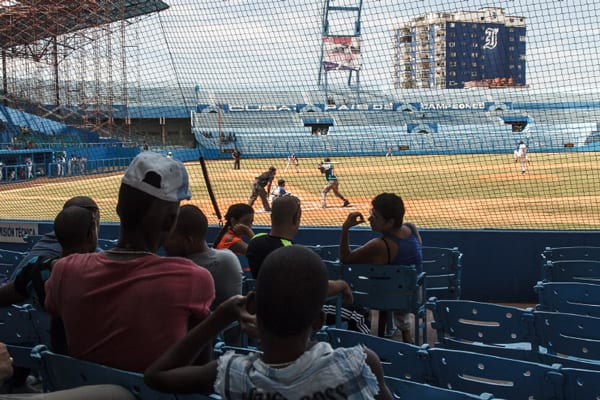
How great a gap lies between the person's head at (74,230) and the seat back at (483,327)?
6.62 feet

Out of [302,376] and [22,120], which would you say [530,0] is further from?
[22,120]

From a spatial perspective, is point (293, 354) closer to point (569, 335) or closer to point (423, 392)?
point (423, 392)

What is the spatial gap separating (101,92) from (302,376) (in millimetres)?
41870

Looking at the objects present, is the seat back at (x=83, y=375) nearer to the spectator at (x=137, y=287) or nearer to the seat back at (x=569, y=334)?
the spectator at (x=137, y=287)

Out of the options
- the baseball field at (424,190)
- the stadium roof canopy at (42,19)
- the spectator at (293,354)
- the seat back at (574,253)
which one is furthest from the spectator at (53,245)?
the stadium roof canopy at (42,19)

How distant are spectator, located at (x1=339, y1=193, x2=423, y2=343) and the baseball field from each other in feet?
23.4

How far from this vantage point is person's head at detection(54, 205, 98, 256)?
3.48 meters

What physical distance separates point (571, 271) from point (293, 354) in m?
4.76

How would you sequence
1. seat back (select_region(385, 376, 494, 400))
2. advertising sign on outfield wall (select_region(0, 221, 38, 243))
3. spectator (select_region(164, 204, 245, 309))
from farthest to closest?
advertising sign on outfield wall (select_region(0, 221, 38, 243)), spectator (select_region(164, 204, 245, 309)), seat back (select_region(385, 376, 494, 400))

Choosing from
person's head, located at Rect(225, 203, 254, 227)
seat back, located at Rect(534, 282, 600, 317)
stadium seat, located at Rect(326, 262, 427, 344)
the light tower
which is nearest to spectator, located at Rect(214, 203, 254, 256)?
person's head, located at Rect(225, 203, 254, 227)

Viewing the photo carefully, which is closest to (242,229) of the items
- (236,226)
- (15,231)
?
(236,226)

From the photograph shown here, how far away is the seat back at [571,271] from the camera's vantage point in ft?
19.5

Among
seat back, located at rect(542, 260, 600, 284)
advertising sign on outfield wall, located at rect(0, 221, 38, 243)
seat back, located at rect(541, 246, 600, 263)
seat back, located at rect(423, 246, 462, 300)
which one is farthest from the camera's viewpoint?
advertising sign on outfield wall, located at rect(0, 221, 38, 243)

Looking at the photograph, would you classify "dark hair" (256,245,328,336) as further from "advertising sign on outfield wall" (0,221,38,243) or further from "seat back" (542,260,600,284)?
"advertising sign on outfield wall" (0,221,38,243)
